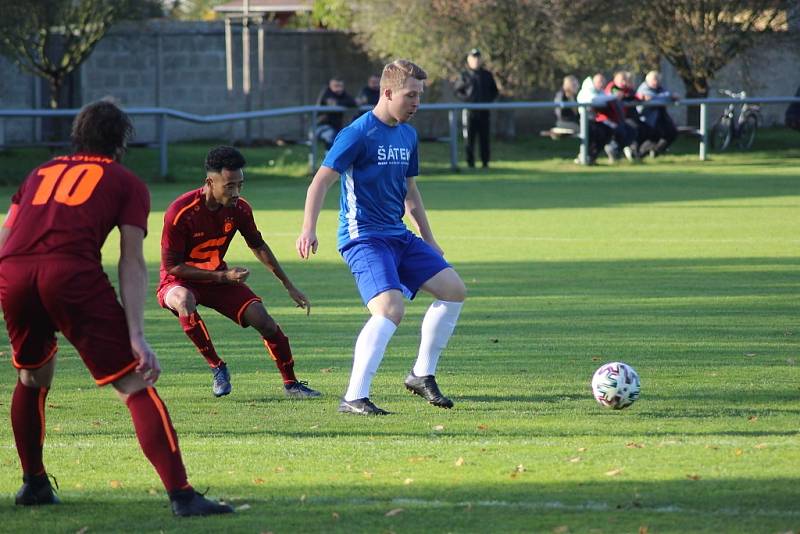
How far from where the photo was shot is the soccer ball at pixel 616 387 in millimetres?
8094

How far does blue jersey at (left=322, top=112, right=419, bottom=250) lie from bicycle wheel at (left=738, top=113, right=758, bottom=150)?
25771 millimetres

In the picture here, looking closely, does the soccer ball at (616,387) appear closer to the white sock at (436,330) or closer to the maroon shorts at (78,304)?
the white sock at (436,330)

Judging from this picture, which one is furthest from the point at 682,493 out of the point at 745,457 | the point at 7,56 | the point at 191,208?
the point at 7,56

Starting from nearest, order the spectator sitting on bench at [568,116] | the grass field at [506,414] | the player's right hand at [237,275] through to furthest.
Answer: the grass field at [506,414] → the player's right hand at [237,275] → the spectator sitting on bench at [568,116]

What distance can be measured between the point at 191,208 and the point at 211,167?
13.7 inches

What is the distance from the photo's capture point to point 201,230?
29.9ft

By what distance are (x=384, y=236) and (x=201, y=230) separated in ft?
4.31

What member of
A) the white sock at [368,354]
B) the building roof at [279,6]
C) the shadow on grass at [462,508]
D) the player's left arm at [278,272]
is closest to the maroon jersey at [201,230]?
the player's left arm at [278,272]

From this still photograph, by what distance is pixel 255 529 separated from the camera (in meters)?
5.68

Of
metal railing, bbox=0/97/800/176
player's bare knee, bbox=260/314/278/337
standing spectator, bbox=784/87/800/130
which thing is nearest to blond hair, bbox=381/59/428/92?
player's bare knee, bbox=260/314/278/337

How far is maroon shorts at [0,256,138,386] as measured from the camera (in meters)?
5.68

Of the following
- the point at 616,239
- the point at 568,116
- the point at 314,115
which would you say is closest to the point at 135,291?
the point at 616,239

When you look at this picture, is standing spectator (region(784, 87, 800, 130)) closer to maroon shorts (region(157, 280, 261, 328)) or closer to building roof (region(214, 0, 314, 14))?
building roof (region(214, 0, 314, 14))

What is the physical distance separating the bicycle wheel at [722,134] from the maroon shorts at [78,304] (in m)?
28.6
